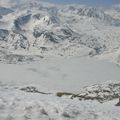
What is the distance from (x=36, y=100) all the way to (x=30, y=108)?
9.85ft

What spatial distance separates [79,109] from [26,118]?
18.7 ft

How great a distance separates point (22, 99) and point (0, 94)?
2.57 metres

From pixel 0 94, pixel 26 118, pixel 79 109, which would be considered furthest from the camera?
pixel 0 94

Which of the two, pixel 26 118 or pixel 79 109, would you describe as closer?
pixel 26 118

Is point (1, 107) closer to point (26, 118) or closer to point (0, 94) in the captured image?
point (26, 118)

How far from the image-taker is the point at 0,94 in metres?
33.0

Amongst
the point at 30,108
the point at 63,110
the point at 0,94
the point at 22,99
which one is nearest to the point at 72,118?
the point at 63,110

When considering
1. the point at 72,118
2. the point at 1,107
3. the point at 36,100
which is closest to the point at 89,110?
the point at 72,118

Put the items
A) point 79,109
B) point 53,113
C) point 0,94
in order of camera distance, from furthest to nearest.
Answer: point 0,94 → point 79,109 → point 53,113

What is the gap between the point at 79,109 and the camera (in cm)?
3077

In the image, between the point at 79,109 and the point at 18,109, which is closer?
the point at 18,109

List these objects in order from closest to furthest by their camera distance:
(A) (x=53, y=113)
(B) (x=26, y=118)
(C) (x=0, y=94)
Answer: (B) (x=26, y=118) < (A) (x=53, y=113) < (C) (x=0, y=94)

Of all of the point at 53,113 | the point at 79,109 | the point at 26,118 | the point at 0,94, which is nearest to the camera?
the point at 26,118

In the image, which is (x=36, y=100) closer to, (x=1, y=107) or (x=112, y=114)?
(x=1, y=107)
